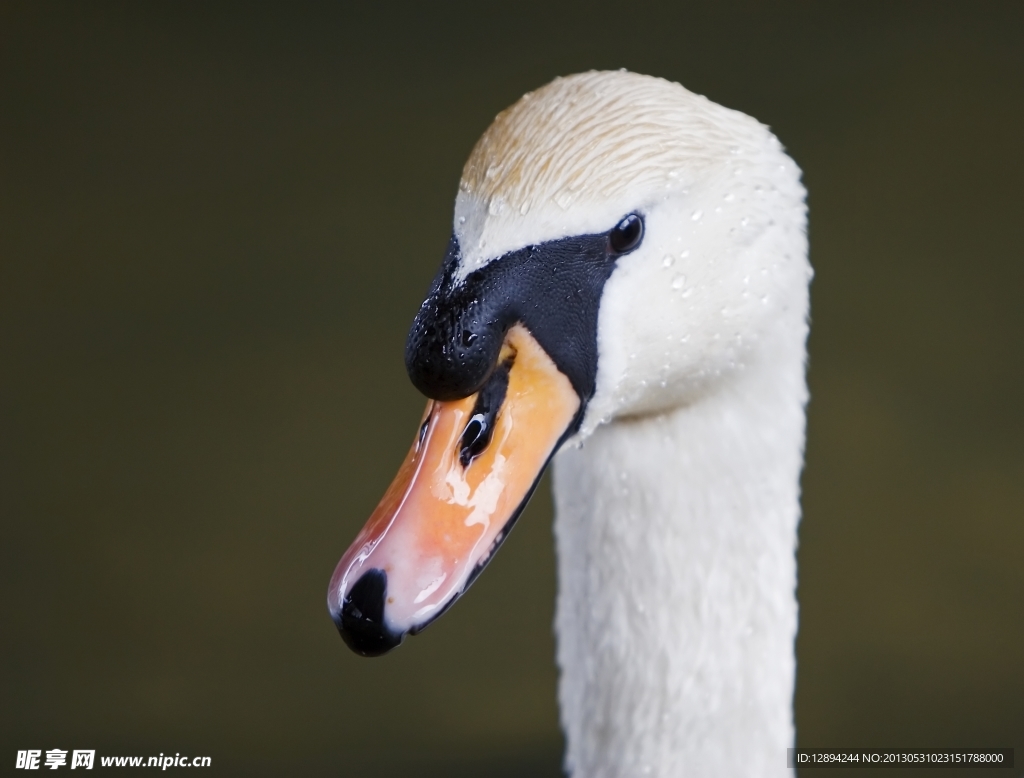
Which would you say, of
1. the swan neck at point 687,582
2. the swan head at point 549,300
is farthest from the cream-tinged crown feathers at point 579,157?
the swan neck at point 687,582

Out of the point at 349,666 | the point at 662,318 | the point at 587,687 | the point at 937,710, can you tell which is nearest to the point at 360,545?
the point at 662,318

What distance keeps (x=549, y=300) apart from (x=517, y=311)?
0.03 meters

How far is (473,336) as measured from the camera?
823 millimetres

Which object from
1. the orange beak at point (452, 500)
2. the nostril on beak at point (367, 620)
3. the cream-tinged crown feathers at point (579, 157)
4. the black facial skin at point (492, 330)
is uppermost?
the cream-tinged crown feathers at point (579, 157)

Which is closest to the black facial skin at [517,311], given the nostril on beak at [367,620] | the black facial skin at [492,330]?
the black facial skin at [492,330]

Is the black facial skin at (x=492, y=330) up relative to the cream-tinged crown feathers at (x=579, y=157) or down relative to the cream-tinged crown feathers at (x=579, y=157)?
down

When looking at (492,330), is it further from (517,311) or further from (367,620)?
(367,620)

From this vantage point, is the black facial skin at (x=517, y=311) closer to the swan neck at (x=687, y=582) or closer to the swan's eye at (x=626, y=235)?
the swan's eye at (x=626, y=235)

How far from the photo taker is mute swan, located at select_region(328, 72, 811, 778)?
84 centimetres

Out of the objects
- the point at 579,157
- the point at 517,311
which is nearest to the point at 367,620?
the point at 517,311

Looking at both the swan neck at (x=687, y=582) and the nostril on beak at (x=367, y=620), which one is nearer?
the nostril on beak at (x=367, y=620)

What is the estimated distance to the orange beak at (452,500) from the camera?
0.81 meters

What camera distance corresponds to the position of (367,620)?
803 mm

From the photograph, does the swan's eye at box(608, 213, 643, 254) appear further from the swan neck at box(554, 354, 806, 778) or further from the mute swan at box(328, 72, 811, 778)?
the swan neck at box(554, 354, 806, 778)
